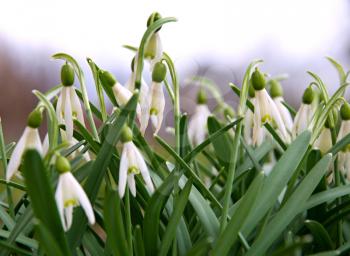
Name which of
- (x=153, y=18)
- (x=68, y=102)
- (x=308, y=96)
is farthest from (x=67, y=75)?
(x=308, y=96)

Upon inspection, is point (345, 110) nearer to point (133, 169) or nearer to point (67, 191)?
point (133, 169)

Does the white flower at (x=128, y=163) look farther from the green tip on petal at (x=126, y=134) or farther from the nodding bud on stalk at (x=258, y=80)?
the nodding bud on stalk at (x=258, y=80)

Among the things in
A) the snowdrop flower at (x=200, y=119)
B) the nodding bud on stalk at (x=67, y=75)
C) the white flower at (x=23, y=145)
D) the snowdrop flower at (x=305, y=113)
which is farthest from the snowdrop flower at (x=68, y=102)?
the snowdrop flower at (x=200, y=119)

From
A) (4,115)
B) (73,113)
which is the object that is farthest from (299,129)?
(4,115)

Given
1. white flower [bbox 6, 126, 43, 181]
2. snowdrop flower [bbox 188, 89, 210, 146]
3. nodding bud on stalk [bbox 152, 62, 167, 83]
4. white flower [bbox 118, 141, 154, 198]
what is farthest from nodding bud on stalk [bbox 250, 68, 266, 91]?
snowdrop flower [bbox 188, 89, 210, 146]

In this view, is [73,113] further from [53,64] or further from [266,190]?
[53,64]

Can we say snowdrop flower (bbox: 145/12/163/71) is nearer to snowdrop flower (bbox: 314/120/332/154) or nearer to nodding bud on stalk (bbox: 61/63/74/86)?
nodding bud on stalk (bbox: 61/63/74/86)
